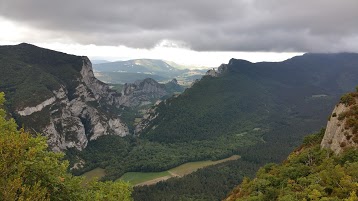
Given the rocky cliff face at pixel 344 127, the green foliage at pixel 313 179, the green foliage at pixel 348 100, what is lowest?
the green foliage at pixel 313 179

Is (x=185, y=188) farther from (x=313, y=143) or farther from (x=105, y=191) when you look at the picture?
(x=105, y=191)

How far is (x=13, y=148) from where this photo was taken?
98.0 ft

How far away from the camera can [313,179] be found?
60.6m

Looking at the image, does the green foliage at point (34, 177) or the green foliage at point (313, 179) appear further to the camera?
the green foliage at point (313, 179)

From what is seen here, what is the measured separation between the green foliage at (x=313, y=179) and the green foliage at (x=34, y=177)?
34117mm

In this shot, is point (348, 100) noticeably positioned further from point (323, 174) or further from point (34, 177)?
point (34, 177)

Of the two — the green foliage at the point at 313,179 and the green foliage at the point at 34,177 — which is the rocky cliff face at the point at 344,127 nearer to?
the green foliage at the point at 313,179

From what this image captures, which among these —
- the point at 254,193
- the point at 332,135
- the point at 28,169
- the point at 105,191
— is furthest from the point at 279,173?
the point at 28,169

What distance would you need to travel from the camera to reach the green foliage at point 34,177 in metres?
28.7

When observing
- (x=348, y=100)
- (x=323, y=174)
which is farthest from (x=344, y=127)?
(x=323, y=174)

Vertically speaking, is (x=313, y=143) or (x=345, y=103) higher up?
(x=345, y=103)

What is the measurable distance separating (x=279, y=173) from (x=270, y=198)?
40.7 feet

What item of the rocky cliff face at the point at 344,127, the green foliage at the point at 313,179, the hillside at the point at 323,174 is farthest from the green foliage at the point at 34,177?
the rocky cliff face at the point at 344,127

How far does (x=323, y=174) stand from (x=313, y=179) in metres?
2.48
